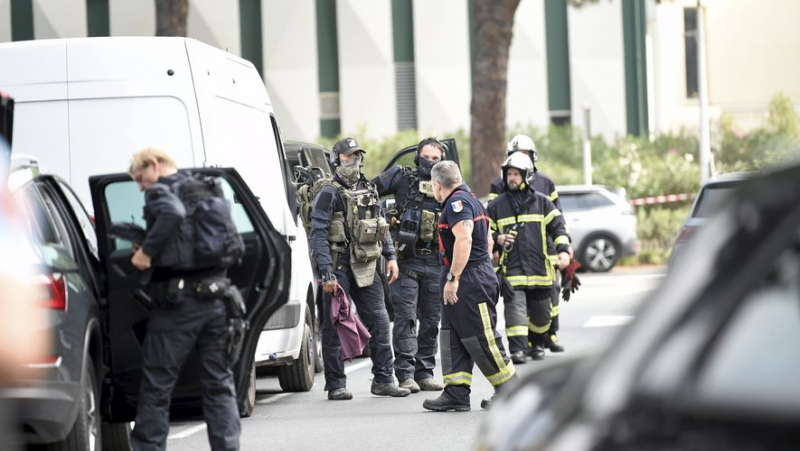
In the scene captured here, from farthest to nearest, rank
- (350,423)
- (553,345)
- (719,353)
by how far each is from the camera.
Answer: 1. (553,345)
2. (350,423)
3. (719,353)

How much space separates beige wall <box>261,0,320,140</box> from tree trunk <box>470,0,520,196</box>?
893cm

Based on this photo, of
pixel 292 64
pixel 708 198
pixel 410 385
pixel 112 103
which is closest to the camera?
pixel 112 103

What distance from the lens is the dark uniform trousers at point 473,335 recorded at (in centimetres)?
1012

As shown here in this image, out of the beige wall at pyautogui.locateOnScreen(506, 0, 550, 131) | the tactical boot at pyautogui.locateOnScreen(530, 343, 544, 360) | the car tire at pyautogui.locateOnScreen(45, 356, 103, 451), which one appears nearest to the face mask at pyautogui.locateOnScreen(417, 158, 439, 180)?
the tactical boot at pyautogui.locateOnScreen(530, 343, 544, 360)

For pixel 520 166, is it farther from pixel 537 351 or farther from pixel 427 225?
pixel 537 351

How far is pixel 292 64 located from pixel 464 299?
27.0 m

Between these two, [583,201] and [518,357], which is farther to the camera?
[583,201]

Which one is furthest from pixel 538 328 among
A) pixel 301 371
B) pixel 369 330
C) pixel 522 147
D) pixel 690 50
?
pixel 690 50

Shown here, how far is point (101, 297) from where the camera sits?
7.69m

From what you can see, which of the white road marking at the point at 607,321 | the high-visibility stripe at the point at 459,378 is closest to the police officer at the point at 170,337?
the high-visibility stripe at the point at 459,378

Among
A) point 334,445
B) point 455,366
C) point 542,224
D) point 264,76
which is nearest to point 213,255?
point 334,445

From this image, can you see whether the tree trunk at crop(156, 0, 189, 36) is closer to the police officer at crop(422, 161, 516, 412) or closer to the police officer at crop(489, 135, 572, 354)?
the police officer at crop(489, 135, 572, 354)

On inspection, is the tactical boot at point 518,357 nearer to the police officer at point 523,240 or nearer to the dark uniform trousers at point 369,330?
the police officer at point 523,240

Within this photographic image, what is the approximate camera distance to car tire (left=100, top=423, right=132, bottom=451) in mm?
8664
